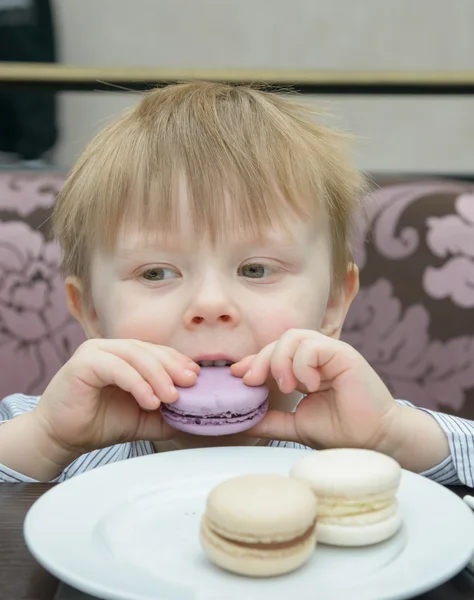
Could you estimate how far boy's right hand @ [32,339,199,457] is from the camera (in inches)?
38.6

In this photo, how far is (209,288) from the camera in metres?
1.09

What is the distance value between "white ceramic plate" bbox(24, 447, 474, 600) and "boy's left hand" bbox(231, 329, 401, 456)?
144 mm

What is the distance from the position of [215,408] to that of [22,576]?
0.34 metres

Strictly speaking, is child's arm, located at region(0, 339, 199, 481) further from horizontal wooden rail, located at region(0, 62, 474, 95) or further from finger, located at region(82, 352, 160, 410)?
horizontal wooden rail, located at region(0, 62, 474, 95)

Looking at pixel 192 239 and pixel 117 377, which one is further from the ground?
pixel 192 239

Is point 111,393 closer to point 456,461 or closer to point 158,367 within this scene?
point 158,367

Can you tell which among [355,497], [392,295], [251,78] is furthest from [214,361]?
[251,78]

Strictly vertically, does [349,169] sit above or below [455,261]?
above

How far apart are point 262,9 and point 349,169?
2510 mm

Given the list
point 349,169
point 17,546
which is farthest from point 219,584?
point 349,169

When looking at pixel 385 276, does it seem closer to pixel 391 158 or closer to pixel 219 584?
pixel 219 584

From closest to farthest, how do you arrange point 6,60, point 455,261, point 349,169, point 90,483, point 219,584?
point 219,584, point 90,483, point 349,169, point 455,261, point 6,60

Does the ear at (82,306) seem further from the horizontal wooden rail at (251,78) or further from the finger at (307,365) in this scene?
the horizontal wooden rail at (251,78)

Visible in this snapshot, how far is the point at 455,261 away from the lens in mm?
1707
